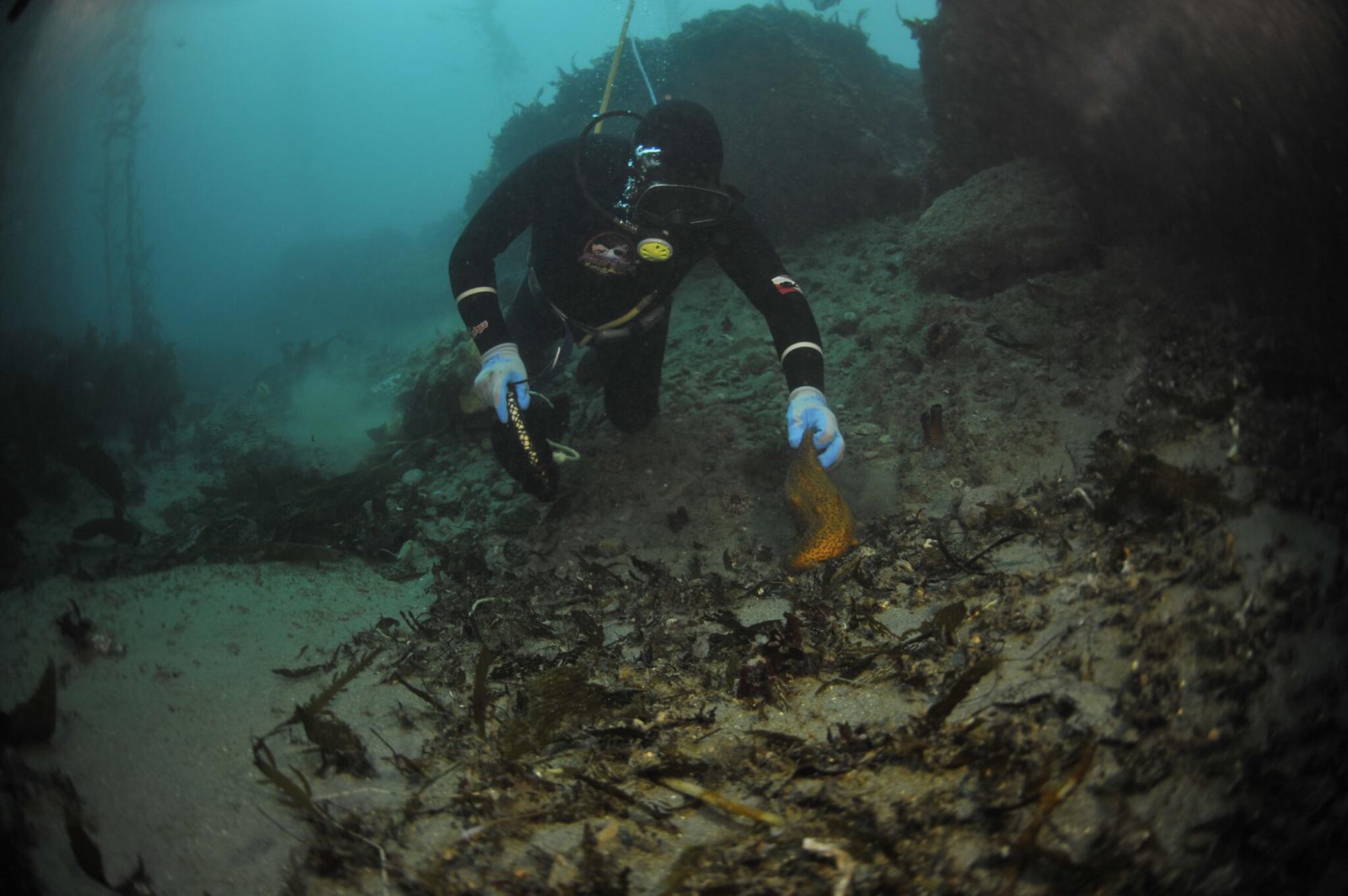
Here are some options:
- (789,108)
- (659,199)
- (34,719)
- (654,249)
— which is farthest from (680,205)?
(789,108)

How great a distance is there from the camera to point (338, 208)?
79.6 meters

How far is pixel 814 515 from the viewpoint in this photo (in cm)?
291

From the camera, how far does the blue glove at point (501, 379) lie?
12.8 feet

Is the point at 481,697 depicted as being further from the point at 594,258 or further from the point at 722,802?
the point at 594,258

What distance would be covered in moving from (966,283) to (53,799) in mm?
6167

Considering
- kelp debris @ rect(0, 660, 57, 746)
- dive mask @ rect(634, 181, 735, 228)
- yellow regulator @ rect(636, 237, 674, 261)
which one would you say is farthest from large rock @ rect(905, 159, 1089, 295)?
kelp debris @ rect(0, 660, 57, 746)

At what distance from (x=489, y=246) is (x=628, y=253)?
1.04 meters

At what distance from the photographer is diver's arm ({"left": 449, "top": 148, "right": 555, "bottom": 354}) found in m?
4.11

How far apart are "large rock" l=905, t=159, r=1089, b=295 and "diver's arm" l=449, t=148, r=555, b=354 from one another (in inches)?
142

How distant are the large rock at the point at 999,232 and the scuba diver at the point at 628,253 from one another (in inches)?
77.4

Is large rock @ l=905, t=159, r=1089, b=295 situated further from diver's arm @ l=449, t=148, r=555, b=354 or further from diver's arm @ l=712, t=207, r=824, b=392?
diver's arm @ l=449, t=148, r=555, b=354

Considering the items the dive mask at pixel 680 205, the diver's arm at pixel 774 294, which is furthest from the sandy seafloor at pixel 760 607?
the dive mask at pixel 680 205

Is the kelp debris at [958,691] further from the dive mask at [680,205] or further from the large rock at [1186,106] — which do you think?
the dive mask at [680,205]

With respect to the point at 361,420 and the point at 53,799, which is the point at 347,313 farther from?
the point at 53,799
